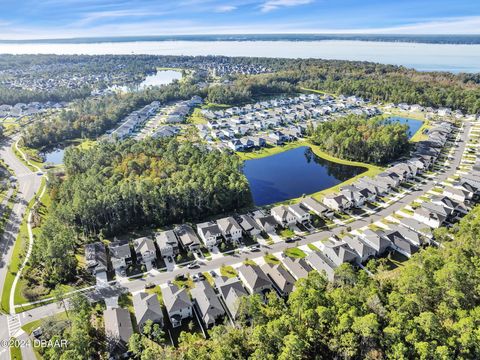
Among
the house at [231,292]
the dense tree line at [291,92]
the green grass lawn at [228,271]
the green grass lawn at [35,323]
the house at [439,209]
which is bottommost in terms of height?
the green grass lawn at [228,271]

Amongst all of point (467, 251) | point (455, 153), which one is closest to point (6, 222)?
point (467, 251)

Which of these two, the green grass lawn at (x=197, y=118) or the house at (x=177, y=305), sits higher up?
the green grass lawn at (x=197, y=118)

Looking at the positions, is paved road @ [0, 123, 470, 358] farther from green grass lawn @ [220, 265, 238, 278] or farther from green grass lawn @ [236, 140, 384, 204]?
green grass lawn @ [236, 140, 384, 204]

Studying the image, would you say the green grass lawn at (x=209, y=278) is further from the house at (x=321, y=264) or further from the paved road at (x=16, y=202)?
the paved road at (x=16, y=202)

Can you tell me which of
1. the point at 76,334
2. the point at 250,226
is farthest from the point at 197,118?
the point at 76,334

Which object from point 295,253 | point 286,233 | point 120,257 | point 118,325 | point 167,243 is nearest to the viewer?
point 118,325

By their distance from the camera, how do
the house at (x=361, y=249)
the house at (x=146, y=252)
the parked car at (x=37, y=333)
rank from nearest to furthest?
the parked car at (x=37, y=333) < the house at (x=361, y=249) < the house at (x=146, y=252)

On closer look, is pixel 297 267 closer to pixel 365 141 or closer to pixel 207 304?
pixel 207 304

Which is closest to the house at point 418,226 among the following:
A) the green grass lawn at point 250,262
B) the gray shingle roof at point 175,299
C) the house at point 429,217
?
the house at point 429,217

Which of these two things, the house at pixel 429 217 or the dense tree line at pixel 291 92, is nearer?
the house at pixel 429 217
